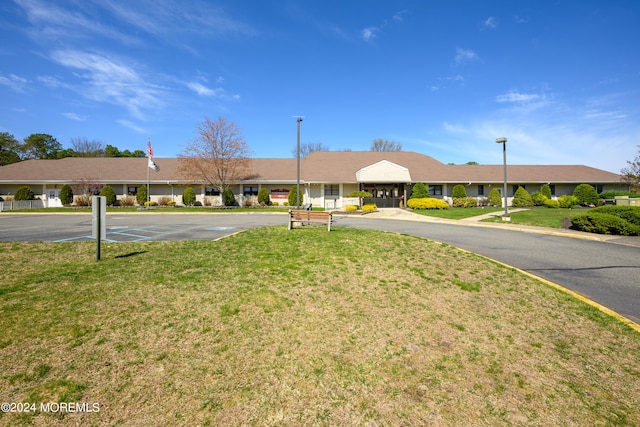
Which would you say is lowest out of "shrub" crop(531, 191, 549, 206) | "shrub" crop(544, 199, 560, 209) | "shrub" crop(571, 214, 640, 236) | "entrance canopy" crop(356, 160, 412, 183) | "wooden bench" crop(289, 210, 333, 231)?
"shrub" crop(571, 214, 640, 236)

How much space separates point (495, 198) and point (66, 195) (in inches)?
1771

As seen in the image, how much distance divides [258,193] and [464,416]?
32849 millimetres

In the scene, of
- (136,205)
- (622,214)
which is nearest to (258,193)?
(136,205)

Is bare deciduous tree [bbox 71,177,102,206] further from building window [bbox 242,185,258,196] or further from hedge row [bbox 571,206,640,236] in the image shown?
hedge row [bbox 571,206,640,236]

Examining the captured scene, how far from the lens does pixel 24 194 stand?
3231cm

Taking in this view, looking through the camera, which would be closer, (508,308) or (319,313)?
(319,313)

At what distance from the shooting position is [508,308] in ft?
17.5

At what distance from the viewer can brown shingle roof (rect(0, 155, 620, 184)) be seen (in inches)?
1344

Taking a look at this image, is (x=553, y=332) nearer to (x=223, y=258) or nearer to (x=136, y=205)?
(x=223, y=258)

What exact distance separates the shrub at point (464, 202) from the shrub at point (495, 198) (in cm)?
246

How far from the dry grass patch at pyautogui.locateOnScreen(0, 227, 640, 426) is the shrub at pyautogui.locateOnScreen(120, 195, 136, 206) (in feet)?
96.0

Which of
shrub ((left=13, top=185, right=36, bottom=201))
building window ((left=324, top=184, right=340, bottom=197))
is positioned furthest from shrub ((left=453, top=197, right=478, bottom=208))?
shrub ((left=13, top=185, right=36, bottom=201))

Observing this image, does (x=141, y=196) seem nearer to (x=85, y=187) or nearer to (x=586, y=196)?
(x=85, y=187)

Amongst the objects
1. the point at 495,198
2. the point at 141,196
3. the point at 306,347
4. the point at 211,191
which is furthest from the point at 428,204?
the point at 141,196
